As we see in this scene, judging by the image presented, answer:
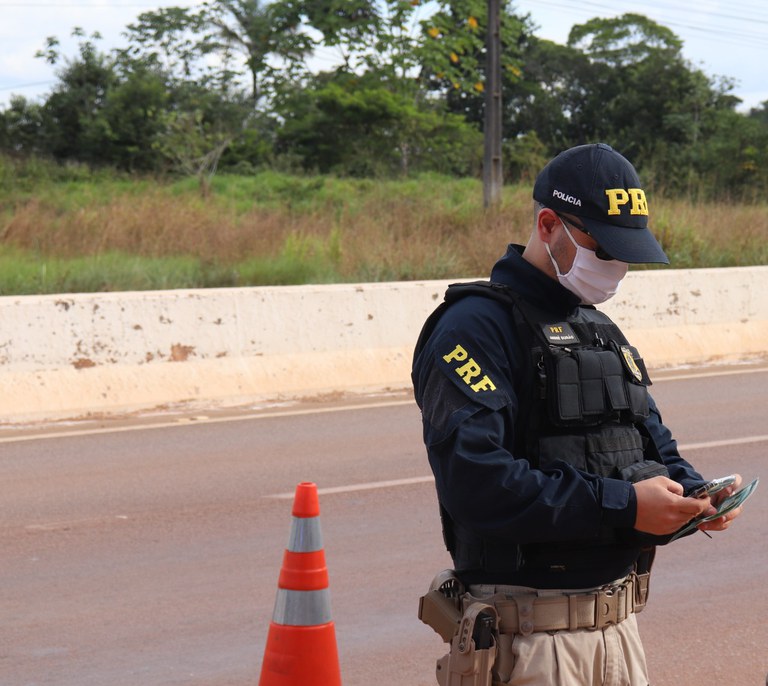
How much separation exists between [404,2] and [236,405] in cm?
3300

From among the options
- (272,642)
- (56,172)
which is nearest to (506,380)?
(272,642)

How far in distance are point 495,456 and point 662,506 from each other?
0.34 m

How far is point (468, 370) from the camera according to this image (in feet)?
7.52

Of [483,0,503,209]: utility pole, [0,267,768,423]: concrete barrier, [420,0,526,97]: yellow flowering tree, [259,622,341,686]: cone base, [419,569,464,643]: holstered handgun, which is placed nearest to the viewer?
[419,569,464,643]: holstered handgun

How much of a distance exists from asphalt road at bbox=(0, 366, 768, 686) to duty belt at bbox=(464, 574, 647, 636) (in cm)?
211

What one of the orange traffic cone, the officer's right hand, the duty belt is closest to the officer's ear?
the officer's right hand

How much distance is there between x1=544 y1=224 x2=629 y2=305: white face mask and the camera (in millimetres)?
2406

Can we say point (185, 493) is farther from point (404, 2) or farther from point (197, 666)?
point (404, 2)

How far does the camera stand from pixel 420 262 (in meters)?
13.6

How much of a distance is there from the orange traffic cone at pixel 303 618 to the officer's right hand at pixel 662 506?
55.1 inches

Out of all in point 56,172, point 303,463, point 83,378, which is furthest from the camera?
point 56,172

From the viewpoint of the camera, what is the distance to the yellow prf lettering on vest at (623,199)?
7.84 feet

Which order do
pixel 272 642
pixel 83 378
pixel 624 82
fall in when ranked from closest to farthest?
pixel 272 642 → pixel 83 378 → pixel 624 82

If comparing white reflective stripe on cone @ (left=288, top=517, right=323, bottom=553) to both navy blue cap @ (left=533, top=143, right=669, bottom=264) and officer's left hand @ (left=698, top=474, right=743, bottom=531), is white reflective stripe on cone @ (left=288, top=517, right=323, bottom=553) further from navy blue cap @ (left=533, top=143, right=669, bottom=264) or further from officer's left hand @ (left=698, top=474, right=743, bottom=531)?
navy blue cap @ (left=533, top=143, right=669, bottom=264)
